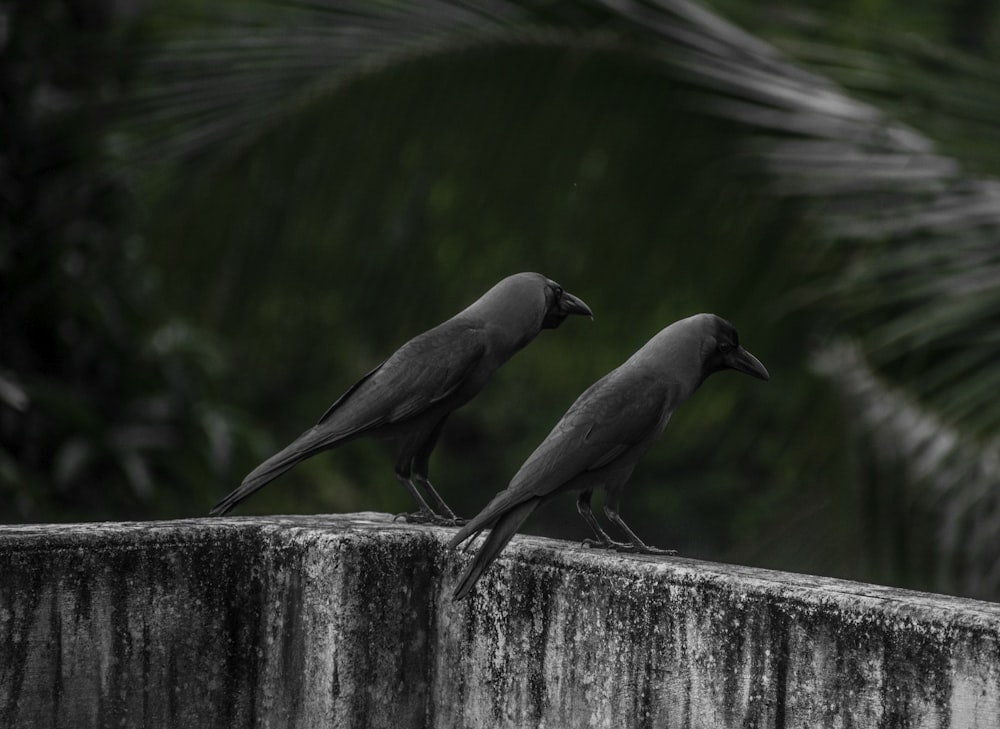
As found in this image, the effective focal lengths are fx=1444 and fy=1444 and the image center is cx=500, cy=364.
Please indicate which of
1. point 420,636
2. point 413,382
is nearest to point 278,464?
point 413,382

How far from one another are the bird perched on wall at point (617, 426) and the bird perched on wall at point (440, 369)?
257mm

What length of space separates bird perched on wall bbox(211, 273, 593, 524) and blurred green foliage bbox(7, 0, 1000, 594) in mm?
1769

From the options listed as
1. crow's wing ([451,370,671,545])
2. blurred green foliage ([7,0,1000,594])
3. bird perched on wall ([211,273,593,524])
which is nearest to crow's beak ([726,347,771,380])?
crow's wing ([451,370,671,545])

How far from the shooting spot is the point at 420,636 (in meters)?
3.14

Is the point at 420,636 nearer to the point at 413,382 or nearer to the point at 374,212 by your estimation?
the point at 413,382

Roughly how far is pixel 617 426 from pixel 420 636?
0.64m

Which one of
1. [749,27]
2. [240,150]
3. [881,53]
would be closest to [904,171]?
[881,53]

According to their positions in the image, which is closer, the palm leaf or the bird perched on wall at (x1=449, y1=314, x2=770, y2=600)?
the bird perched on wall at (x1=449, y1=314, x2=770, y2=600)

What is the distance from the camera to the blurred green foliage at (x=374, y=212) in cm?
521

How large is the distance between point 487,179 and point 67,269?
5.79 feet

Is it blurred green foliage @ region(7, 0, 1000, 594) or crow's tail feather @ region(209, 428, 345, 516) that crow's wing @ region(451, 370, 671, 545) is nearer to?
crow's tail feather @ region(209, 428, 345, 516)

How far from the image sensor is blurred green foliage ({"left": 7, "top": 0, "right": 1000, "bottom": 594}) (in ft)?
17.1

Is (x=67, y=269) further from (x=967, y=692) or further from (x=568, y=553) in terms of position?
(x=967, y=692)

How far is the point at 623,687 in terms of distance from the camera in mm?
2750
